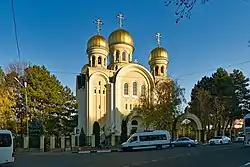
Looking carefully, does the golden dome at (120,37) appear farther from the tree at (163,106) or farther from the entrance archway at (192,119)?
the entrance archway at (192,119)

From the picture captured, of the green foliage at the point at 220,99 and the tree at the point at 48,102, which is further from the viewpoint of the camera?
the green foliage at the point at 220,99

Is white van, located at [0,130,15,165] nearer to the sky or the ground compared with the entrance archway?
nearer to the ground

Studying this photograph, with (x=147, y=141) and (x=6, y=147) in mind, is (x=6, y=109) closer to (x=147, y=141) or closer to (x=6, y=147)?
(x=147, y=141)

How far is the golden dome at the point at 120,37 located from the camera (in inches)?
2670

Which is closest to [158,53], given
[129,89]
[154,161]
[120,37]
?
[120,37]

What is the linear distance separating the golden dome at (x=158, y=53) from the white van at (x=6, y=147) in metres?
53.9

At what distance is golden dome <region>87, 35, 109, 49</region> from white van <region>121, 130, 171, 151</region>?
85.8 ft

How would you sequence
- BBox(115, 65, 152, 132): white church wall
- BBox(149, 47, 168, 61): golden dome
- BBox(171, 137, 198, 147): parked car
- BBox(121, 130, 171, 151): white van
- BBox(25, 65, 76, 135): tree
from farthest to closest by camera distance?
BBox(149, 47, 168, 61): golden dome
BBox(115, 65, 152, 132): white church wall
BBox(25, 65, 76, 135): tree
BBox(171, 137, 198, 147): parked car
BBox(121, 130, 171, 151): white van

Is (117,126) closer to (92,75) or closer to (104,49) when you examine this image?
(92,75)

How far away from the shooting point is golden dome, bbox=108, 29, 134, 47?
2670 inches

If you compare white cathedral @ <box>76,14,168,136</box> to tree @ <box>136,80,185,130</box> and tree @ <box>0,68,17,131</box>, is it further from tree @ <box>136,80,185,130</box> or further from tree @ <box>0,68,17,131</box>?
tree @ <box>0,68,17,131</box>

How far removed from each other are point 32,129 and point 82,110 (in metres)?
19.3

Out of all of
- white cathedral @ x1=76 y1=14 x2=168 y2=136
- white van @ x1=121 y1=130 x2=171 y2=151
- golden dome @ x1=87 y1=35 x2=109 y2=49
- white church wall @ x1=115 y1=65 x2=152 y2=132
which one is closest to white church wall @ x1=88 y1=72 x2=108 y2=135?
white cathedral @ x1=76 y1=14 x2=168 y2=136

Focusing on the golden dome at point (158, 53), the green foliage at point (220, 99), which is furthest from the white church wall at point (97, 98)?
the green foliage at point (220, 99)
